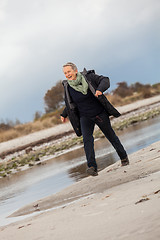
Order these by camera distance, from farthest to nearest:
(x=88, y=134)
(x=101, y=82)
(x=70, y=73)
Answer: (x=88, y=134) → (x=70, y=73) → (x=101, y=82)

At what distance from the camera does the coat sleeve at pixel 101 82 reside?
627 centimetres

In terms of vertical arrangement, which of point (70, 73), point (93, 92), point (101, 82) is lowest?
point (93, 92)

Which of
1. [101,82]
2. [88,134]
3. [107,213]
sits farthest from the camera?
[88,134]

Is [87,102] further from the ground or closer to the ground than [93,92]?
closer to the ground

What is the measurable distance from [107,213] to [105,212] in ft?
0.26

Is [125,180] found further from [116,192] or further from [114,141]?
[114,141]

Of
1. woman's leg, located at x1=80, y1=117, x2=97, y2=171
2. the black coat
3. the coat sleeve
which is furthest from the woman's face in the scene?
woman's leg, located at x1=80, y1=117, x2=97, y2=171

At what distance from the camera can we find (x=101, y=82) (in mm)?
6340

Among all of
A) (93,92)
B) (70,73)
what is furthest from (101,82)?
(70,73)

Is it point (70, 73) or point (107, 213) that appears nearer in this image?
point (107, 213)

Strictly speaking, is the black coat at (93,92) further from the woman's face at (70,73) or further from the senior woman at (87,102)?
the woman's face at (70,73)

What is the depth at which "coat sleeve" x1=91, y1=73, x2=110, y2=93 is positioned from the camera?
20.6ft

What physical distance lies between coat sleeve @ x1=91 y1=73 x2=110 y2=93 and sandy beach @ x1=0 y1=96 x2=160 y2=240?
1.36 metres

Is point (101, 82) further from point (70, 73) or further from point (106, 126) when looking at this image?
point (106, 126)
